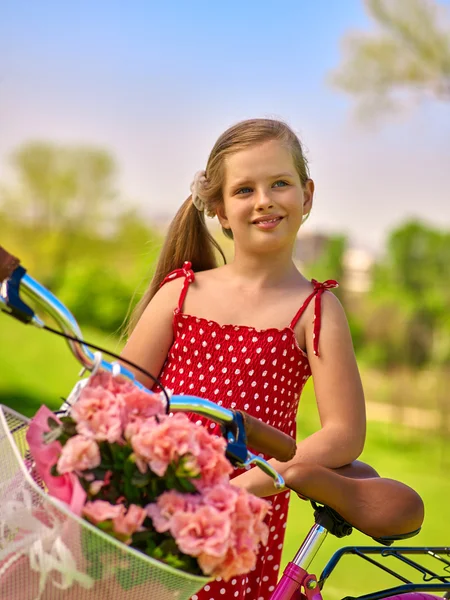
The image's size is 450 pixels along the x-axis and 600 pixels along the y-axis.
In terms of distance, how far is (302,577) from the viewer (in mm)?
1438

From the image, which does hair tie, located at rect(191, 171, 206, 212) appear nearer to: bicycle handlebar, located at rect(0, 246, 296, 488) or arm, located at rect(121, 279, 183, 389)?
arm, located at rect(121, 279, 183, 389)

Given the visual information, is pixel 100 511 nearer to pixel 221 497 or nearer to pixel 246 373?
pixel 221 497

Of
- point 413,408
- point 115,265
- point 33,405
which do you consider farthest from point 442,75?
point 33,405

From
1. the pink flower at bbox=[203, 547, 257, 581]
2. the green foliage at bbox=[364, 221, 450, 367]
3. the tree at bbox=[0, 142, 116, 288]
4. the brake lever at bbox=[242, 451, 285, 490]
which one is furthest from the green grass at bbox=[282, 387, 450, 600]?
the pink flower at bbox=[203, 547, 257, 581]

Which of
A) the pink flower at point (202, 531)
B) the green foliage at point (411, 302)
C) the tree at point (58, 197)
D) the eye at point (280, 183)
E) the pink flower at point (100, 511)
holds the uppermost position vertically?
the green foliage at point (411, 302)

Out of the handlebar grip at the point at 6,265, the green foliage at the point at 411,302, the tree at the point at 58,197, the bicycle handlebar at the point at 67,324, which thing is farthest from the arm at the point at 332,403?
the green foliage at the point at 411,302

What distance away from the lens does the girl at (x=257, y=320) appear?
1.68 m

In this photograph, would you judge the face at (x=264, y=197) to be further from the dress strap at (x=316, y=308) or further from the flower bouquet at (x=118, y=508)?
the flower bouquet at (x=118, y=508)

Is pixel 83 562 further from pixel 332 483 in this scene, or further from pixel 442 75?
pixel 442 75

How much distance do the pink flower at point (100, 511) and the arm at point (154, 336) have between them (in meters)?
0.79

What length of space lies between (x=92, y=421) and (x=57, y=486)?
0.08 m

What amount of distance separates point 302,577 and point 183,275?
26.8 inches

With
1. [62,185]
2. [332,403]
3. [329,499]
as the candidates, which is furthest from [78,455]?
[62,185]

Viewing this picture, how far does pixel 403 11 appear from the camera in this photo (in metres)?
8.11
